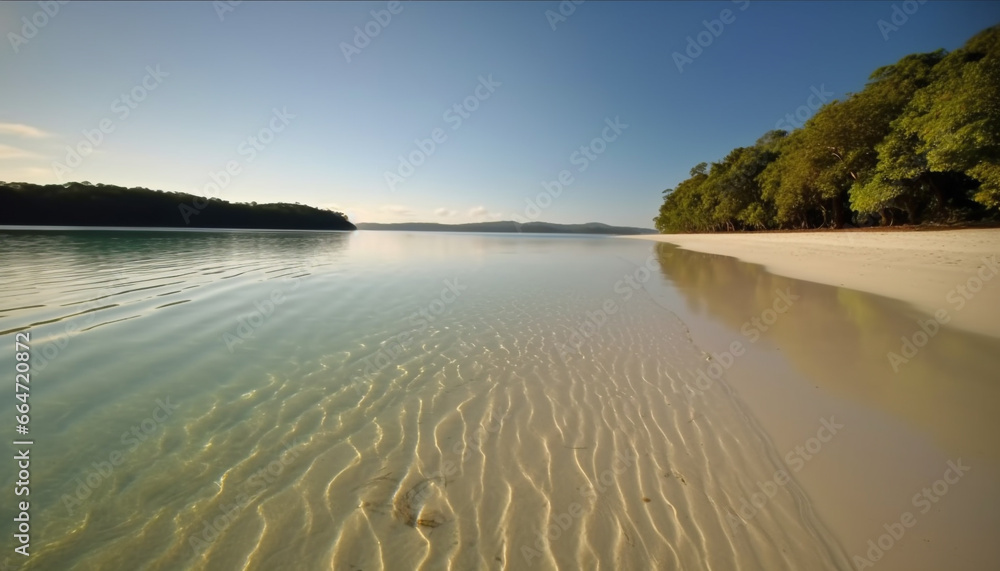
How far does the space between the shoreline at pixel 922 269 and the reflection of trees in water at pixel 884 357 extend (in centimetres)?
54

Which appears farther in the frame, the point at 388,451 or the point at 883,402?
the point at 883,402

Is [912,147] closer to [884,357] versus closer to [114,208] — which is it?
[884,357]

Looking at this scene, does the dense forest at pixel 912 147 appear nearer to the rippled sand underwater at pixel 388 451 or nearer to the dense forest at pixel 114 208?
the rippled sand underwater at pixel 388 451

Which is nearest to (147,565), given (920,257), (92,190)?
(920,257)

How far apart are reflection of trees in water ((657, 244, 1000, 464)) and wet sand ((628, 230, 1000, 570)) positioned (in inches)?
0.8

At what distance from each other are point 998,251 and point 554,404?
72.9ft

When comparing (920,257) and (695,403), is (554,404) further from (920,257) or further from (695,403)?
(920,257)

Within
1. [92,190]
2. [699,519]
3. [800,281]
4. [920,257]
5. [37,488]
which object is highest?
[92,190]

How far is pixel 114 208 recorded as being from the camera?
264ft

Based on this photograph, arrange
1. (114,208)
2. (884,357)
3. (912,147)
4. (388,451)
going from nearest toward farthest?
(388,451), (884,357), (912,147), (114,208)

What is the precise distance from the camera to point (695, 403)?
16.3ft

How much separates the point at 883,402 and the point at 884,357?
7.53 ft

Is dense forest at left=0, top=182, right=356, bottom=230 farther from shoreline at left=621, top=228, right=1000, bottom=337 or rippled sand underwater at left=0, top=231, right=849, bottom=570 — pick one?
shoreline at left=621, top=228, right=1000, bottom=337

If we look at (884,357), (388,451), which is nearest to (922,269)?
(884,357)
